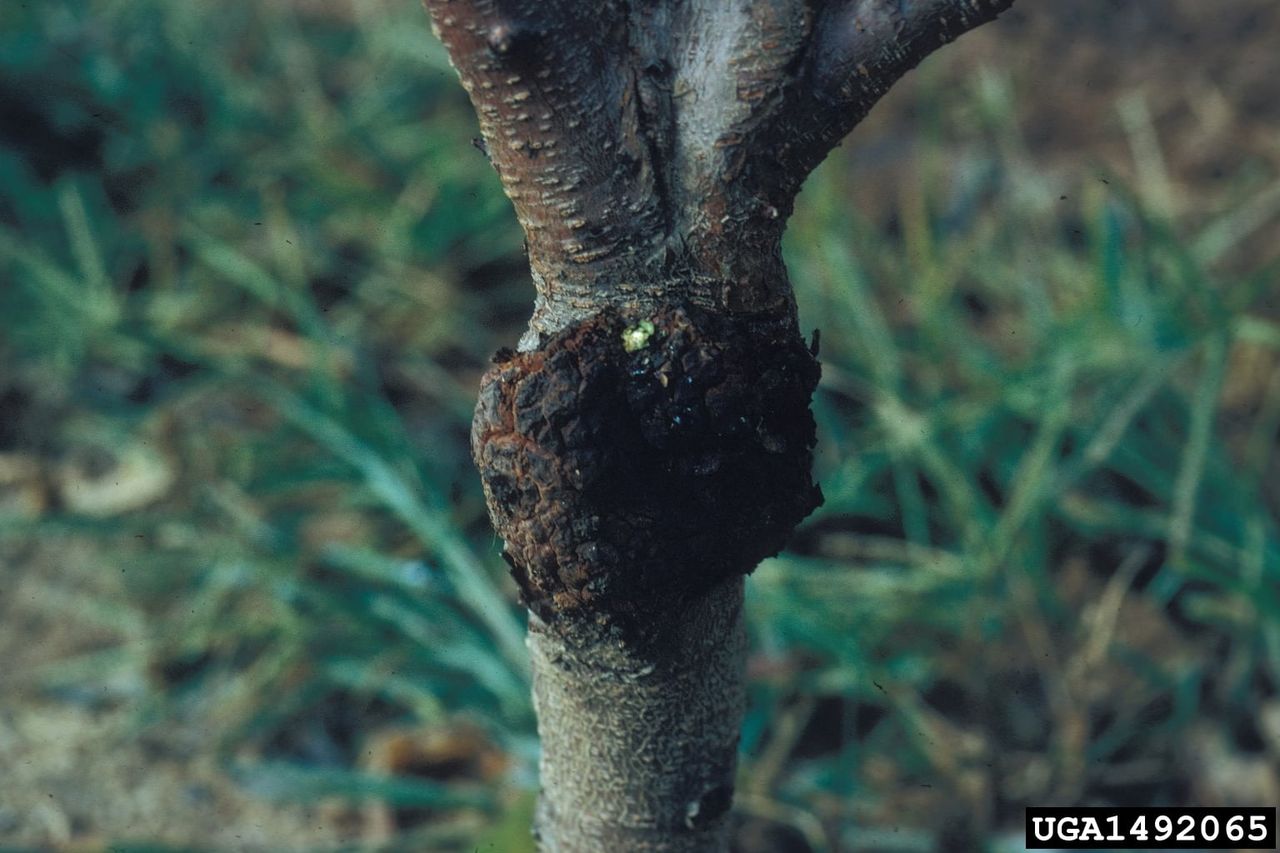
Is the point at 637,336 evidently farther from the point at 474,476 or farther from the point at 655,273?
the point at 474,476

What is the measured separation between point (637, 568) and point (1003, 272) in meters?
1.60

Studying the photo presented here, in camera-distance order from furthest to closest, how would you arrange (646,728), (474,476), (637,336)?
(474,476) < (646,728) < (637,336)

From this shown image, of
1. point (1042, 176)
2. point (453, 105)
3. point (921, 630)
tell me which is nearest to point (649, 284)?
point (921, 630)

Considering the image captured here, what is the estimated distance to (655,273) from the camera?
2.40 ft

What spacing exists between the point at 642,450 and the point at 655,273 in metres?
0.11

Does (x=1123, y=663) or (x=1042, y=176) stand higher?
(x=1042, y=176)

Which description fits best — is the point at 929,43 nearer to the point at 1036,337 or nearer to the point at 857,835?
the point at 857,835

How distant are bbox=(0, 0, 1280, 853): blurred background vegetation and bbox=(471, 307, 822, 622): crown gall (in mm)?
679

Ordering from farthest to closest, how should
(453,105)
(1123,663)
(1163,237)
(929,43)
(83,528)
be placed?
(453,105)
(83,528)
(1163,237)
(1123,663)
(929,43)

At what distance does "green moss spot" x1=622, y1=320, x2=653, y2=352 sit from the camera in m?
0.72

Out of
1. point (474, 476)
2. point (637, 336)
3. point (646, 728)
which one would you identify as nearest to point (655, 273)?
point (637, 336)

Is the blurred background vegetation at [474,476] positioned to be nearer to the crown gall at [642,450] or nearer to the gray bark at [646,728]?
the gray bark at [646,728]

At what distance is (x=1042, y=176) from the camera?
2.35 meters

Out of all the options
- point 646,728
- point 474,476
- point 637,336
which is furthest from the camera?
point 474,476
